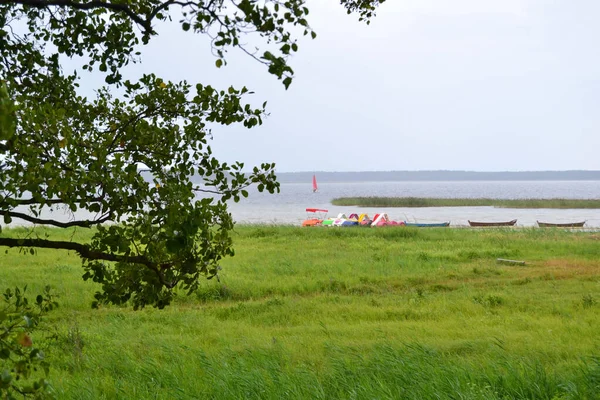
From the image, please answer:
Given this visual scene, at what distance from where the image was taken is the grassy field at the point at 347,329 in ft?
19.5

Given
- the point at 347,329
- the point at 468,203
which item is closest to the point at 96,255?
the point at 347,329

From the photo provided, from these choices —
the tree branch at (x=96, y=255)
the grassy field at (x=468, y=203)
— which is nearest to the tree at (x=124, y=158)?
the tree branch at (x=96, y=255)

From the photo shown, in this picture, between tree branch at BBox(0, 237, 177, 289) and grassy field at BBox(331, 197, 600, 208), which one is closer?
tree branch at BBox(0, 237, 177, 289)

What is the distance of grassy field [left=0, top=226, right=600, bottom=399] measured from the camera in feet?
19.5

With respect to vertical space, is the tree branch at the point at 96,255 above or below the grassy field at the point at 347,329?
above

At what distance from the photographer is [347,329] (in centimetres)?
984

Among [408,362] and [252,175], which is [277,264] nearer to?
[408,362]

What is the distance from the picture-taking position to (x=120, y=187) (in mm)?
3512

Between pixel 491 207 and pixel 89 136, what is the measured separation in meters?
74.8

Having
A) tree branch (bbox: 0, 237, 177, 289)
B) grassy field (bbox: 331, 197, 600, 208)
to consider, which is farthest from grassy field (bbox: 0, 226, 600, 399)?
grassy field (bbox: 331, 197, 600, 208)

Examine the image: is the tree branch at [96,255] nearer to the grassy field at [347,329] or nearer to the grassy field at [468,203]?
the grassy field at [347,329]

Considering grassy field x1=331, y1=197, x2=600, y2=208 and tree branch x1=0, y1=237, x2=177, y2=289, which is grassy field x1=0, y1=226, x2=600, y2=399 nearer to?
tree branch x1=0, y1=237, x2=177, y2=289

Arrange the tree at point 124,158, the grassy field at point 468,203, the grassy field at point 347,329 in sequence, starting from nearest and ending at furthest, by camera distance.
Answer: the tree at point 124,158 < the grassy field at point 347,329 < the grassy field at point 468,203

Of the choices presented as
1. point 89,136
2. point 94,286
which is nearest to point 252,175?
point 89,136
